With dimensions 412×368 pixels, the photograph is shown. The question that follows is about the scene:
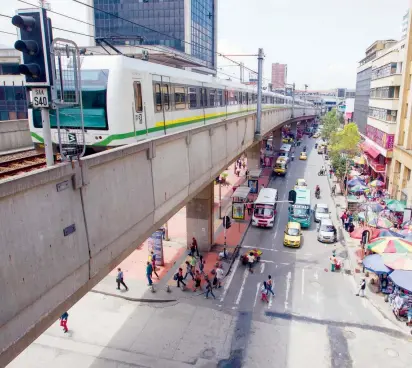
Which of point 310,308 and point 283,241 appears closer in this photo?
point 310,308

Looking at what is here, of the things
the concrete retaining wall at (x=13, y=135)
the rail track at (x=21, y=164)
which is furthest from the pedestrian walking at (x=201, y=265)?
the rail track at (x=21, y=164)

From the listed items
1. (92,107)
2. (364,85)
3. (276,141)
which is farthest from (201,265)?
(276,141)

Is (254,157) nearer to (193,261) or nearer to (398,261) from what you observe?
(193,261)

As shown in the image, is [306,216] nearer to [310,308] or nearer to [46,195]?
[310,308]

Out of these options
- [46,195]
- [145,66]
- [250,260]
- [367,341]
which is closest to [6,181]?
[46,195]

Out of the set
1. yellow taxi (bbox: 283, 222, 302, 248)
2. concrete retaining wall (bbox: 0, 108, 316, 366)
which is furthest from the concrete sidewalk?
concrete retaining wall (bbox: 0, 108, 316, 366)

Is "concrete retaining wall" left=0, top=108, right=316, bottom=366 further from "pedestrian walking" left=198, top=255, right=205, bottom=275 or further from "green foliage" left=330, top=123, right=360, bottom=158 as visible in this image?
"green foliage" left=330, top=123, right=360, bottom=158

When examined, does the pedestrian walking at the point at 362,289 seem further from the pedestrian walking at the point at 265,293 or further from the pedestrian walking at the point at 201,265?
the pedestrian walking at the point at 201,265
